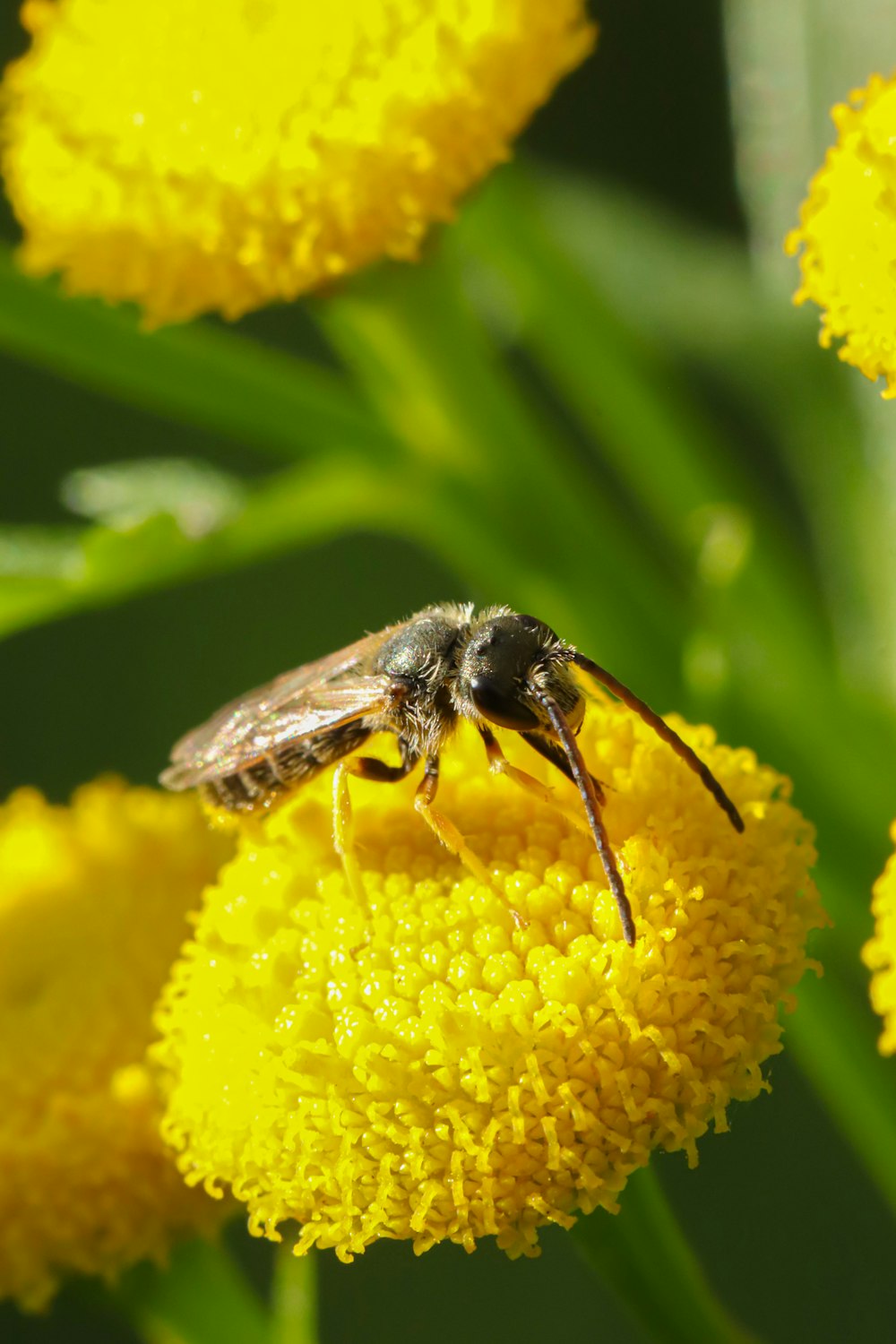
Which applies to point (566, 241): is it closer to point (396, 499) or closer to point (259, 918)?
point (396, 499)

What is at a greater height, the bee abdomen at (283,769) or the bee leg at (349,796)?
the bee abdomen at (283,769)

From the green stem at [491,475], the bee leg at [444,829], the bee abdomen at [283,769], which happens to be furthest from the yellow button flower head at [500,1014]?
the green stem at [491,475]

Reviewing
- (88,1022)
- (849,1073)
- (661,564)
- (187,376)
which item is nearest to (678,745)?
(849,1073)

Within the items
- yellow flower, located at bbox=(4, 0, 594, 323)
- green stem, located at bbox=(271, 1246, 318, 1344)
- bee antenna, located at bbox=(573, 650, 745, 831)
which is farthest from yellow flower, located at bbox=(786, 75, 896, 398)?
green stem, located at bbox=(271, 1246, 318, 1344)

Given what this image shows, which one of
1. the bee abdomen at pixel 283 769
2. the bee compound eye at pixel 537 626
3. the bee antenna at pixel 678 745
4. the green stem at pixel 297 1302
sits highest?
the bee abdomen at pixel 283 769

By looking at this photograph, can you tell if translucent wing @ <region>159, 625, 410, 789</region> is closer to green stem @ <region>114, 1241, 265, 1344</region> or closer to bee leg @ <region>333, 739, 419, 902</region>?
bee leg @ <region>333, 739, 419, 902</region>

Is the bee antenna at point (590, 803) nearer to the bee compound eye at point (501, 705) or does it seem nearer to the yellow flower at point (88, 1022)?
the bee compound eye at point (501, 705)

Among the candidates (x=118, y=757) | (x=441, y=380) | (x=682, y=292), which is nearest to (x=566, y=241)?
(x=682, y=292)
